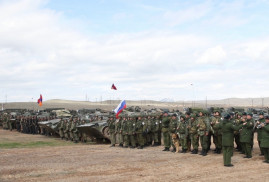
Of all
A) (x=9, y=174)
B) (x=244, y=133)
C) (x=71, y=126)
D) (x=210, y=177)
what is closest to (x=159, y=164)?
(x=210, y=177)

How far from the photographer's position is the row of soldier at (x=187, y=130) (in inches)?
505

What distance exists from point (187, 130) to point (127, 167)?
3.86 m

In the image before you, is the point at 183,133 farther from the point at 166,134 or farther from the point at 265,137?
the point at 265,137

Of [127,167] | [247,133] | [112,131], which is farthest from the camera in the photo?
[112,131]

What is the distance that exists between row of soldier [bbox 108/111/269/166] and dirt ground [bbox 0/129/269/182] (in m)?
0.61

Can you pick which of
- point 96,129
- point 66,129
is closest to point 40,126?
point 66,129

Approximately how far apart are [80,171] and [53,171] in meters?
0.81

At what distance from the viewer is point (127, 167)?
1134 centimetres

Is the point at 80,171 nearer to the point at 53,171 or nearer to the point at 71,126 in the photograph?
the point at 53,171

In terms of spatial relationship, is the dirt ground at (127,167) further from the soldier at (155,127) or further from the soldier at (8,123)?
the soldier at (8,123)

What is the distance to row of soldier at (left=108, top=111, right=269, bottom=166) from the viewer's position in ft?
42.1

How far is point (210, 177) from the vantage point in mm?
9695

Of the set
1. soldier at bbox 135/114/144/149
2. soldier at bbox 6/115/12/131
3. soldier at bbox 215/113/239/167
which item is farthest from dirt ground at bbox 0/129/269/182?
soldier at bbox 6/115/12/131

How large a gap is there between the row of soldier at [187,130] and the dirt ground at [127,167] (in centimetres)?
61
